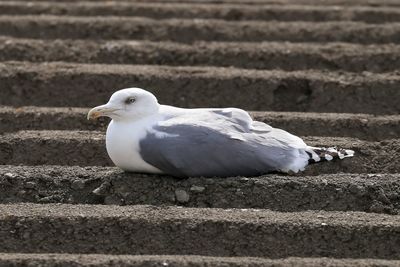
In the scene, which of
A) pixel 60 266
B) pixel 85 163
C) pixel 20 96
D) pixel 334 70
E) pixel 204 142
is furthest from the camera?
pixel 334 70

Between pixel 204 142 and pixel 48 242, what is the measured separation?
93 centimetres

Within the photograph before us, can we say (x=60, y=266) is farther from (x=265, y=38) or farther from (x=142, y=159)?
(x=265, y=38)

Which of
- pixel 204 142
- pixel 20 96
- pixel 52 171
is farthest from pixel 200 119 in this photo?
pixel 20 96

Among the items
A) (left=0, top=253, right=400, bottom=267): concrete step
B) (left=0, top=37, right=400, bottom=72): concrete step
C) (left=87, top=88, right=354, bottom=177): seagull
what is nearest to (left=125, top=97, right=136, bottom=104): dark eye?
(left=87, top=88, right=354, bottom=177): seagull

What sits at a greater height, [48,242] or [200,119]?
[200,119]

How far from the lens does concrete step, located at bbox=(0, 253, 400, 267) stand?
424 centimetres

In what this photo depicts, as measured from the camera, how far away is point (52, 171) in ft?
17.3

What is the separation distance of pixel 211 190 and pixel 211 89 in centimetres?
189

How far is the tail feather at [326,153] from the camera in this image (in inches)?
209

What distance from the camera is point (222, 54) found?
753cm

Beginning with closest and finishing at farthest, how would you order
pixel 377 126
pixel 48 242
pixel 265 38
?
pixel 48 242
pixel 377 126
pixel 265 38

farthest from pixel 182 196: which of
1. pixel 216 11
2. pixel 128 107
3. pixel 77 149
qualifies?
pixel 216 11

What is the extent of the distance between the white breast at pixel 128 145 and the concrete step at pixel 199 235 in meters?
0.44

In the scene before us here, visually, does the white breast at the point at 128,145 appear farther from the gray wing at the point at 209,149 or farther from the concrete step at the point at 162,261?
the concrete step at the point at 162,261
